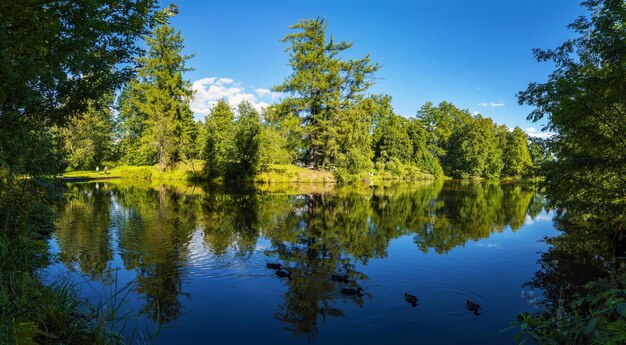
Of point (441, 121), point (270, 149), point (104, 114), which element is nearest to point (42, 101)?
point (104, 114)

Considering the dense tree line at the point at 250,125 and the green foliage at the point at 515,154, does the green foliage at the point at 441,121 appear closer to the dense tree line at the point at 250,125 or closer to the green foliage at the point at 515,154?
the green foliage at the point at 515,154

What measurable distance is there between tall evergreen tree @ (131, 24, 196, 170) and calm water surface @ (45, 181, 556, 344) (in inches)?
1088

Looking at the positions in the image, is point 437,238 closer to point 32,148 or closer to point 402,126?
point 32,148

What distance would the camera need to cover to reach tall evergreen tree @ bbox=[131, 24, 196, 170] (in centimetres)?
5012

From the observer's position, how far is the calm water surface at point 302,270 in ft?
→ 27.0

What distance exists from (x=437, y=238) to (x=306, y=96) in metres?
36.3

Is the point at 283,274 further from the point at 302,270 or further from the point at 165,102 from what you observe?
the point at 165,102

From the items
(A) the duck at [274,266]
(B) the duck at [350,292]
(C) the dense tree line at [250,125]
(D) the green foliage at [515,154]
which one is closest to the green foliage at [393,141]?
(C) the dense tree line at [250,125]

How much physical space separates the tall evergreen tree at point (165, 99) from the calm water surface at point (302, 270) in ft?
90.6

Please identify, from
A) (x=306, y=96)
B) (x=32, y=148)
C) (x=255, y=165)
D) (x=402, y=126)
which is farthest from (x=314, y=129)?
(x=32, y=148)

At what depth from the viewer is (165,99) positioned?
5300 cm

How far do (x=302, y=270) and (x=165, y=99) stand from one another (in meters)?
48.1

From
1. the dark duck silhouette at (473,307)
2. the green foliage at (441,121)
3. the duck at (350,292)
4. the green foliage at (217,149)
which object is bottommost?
the dark duck silhouette at (473,307)

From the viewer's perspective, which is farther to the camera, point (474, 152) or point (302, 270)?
point (474, 152)
